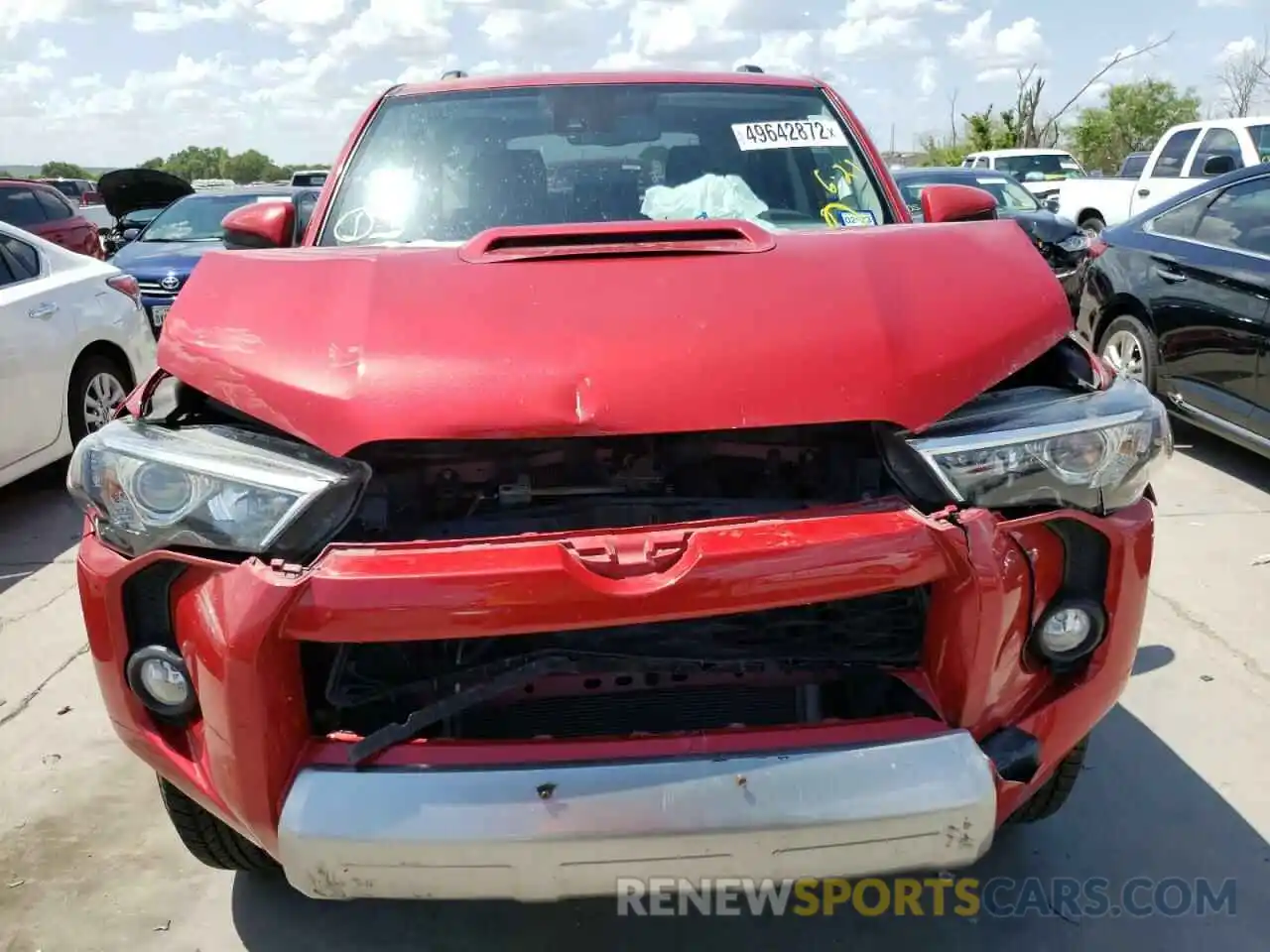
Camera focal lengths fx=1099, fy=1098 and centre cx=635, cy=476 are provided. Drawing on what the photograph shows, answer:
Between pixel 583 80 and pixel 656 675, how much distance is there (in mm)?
2158

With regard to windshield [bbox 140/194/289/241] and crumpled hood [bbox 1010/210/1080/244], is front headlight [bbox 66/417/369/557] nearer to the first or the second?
crumpled hood [bbox 1010/210/1080/244]

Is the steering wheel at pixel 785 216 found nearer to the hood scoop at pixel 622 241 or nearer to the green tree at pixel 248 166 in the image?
the hood scoop at pixel 622 241

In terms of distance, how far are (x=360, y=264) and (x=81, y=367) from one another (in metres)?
4.10

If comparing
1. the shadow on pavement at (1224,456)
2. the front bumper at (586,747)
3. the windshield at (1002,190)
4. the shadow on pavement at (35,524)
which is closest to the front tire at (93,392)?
the shadow on pavement at (35,524)

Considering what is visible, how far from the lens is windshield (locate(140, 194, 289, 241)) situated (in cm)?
1065

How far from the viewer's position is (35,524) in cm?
520

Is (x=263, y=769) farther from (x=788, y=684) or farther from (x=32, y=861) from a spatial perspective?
(x=32, y=861)

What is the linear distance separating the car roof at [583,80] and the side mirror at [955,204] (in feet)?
2.18

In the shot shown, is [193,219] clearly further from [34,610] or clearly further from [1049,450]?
[1049,450]

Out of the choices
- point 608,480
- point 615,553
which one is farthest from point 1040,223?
point 615,553

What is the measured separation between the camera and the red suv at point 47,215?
12.0 m

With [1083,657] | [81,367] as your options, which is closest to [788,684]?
[1083,657]

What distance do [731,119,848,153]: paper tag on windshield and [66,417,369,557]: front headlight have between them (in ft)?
6.56

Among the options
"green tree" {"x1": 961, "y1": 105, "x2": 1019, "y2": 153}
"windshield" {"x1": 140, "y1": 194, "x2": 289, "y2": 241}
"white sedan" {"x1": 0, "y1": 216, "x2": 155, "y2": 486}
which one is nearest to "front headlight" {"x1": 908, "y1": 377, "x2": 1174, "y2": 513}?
"white sedan" {"x1": 0, "y1": 216, "x2": 155, "y2": 486}
